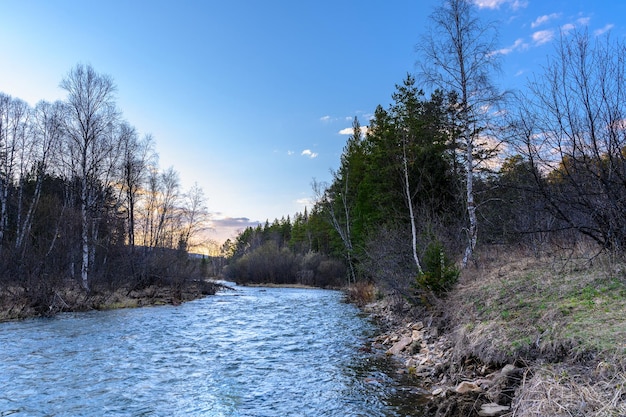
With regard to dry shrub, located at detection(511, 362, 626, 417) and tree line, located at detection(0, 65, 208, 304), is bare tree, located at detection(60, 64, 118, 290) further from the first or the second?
dry shrub, located at detection(511, 362, 626, 417)

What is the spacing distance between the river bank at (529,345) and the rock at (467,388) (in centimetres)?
1

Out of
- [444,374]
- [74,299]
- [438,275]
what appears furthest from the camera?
[74,299]

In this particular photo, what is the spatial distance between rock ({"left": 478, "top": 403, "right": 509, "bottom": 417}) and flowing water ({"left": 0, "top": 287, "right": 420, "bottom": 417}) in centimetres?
113

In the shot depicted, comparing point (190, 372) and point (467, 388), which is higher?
point (467, 388)

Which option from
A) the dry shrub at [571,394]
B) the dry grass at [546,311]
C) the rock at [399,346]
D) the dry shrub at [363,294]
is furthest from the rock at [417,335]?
the dry shrub at [363,294]

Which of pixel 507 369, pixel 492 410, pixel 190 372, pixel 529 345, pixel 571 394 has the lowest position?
pixel 190 372

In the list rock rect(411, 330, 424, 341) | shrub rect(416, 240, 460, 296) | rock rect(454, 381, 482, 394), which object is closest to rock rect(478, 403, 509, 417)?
rock rect(454, 381, 482, 394)

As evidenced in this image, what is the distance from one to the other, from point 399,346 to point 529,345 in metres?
4.34

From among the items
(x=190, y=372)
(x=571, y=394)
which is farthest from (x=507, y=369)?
(x=190, y=372)

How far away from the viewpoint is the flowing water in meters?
5.85

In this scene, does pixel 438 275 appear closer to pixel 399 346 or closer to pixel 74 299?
pixel 399 346

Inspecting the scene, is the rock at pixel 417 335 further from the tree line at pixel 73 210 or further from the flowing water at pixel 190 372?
the tree line at pixel 73 210

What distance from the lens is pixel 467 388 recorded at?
552cm

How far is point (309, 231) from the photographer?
66000mm
